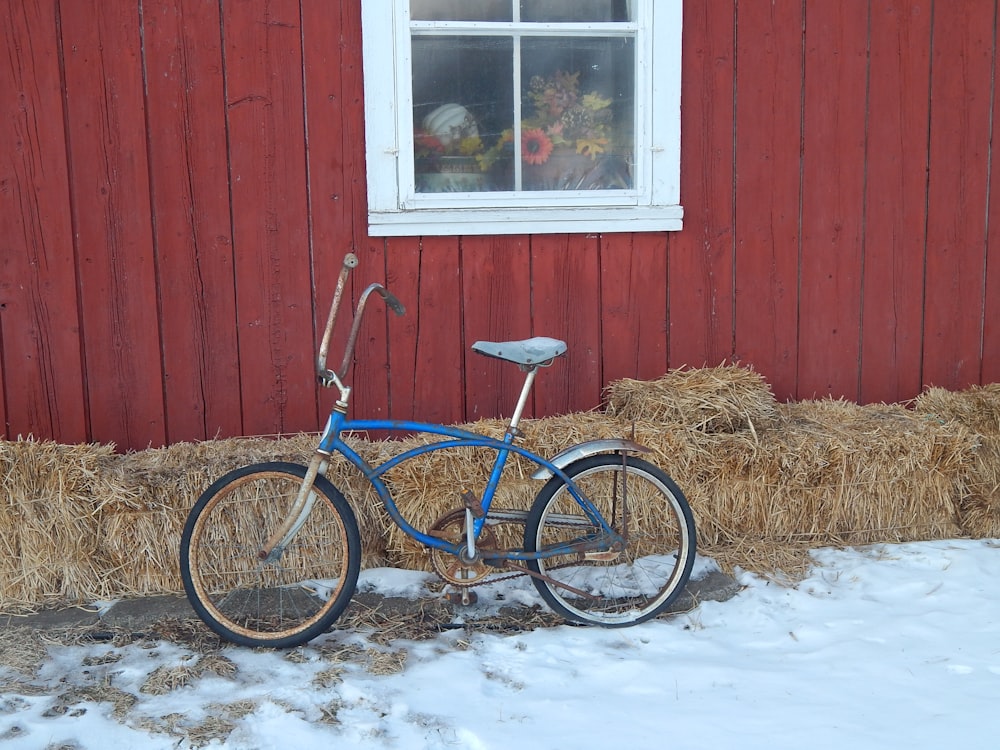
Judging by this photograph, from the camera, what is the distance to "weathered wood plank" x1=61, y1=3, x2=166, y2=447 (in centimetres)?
346

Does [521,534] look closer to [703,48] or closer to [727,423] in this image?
[727,423]

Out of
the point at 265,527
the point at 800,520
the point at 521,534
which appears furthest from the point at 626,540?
the point at 265,527

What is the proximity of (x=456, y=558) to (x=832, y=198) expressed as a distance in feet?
7.99

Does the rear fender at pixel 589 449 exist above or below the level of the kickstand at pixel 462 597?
above

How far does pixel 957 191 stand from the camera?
4152 mm

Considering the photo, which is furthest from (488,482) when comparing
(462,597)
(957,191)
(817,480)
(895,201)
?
(957,191)

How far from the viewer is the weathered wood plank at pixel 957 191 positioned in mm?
4055

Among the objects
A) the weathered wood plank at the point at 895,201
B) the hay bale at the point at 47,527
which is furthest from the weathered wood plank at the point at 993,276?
the hay bale at the point at 47,527

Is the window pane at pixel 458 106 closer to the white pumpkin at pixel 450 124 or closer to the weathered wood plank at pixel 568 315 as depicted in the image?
the white pumpkin at pixel 450 124

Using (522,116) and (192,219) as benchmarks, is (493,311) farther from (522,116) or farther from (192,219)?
(192,219)

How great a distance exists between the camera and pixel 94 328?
11.8 ft

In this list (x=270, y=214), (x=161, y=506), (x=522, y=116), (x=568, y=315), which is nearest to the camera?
(x=161, y=506)

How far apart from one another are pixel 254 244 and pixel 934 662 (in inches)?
117

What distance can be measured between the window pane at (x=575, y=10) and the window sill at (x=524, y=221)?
0.81 metres
